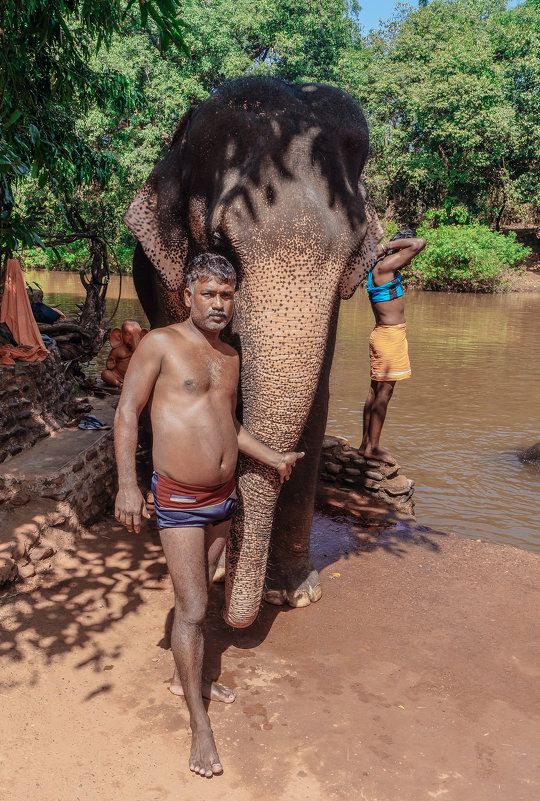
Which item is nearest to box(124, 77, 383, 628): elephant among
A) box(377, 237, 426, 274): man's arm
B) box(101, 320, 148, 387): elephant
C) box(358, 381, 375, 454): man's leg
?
box(358, 381, 375, 454): man's leg

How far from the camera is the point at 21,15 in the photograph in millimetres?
5867

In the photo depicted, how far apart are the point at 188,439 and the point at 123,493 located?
0.34m

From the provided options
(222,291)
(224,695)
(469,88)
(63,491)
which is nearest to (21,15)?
(63,491)

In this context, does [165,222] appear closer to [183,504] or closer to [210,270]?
[210,270]

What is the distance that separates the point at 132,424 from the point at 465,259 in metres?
27.5

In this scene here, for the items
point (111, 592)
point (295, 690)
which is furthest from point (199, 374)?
point (111, 592)

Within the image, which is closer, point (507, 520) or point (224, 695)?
point (224, 695)

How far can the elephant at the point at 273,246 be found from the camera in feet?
10.6

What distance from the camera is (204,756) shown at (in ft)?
9.20

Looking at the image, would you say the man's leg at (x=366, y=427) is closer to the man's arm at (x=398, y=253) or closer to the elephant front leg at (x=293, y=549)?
the man's arm at (x=398, y=253)

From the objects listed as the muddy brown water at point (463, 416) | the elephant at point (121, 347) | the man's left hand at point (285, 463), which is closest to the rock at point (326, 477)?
the muddy brown water at point (463, 416)

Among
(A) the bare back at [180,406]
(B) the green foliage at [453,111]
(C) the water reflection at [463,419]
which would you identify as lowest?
(C) the water reflection at [463,419]

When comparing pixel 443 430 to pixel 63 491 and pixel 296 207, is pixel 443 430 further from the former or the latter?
pixel 296 207

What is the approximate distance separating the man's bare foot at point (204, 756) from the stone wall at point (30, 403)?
127 inches
